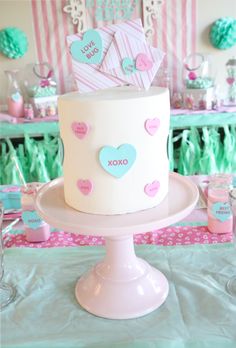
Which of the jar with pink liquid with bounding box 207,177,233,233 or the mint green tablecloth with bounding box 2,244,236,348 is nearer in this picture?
the mint green tablecloth with bounding box 2,244,236,348

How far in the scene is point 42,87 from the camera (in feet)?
8.90

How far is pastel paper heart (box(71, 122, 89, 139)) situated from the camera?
761 millimetres

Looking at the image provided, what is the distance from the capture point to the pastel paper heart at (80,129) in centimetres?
76

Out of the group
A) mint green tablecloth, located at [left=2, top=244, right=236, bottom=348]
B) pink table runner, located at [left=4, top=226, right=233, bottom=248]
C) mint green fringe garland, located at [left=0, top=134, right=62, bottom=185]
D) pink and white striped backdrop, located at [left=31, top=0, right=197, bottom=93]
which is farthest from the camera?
pink and white striped backdrop, located at [left=31, top=0, right=197, bottom=93]

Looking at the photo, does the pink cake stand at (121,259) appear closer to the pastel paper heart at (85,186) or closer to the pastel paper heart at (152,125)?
the pastel paper heart at (85,186)

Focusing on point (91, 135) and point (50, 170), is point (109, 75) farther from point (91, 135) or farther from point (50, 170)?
point (50, 170)

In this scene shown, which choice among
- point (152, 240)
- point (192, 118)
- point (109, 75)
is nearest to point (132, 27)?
point (109, 75)

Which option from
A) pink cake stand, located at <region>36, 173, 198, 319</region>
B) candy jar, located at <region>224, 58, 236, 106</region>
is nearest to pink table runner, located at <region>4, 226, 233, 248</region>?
pink cake stand, located at <region>36, 173, 198, 319</region>

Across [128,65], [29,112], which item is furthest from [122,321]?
[29,112]

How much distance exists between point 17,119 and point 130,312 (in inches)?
79.4

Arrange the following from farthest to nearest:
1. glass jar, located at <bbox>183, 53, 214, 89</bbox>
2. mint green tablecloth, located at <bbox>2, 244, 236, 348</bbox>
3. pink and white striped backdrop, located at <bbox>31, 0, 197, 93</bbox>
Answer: pink and white striped backdrop, located at <bbox>31, 0, 197, 93</bbox>
glass jar, located at <bbox>183, 53, 214, 89</bbox>
mint green tablecloth, located at <bbox>2, 244, 236, 348</bbox>

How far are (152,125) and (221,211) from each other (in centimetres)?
43

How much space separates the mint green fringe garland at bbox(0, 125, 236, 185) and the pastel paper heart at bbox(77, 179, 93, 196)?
1.74 meters

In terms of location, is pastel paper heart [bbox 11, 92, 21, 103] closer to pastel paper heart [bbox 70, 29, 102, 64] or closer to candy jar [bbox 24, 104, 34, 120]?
candy jar [bbox 24, 104, 34, 120]
